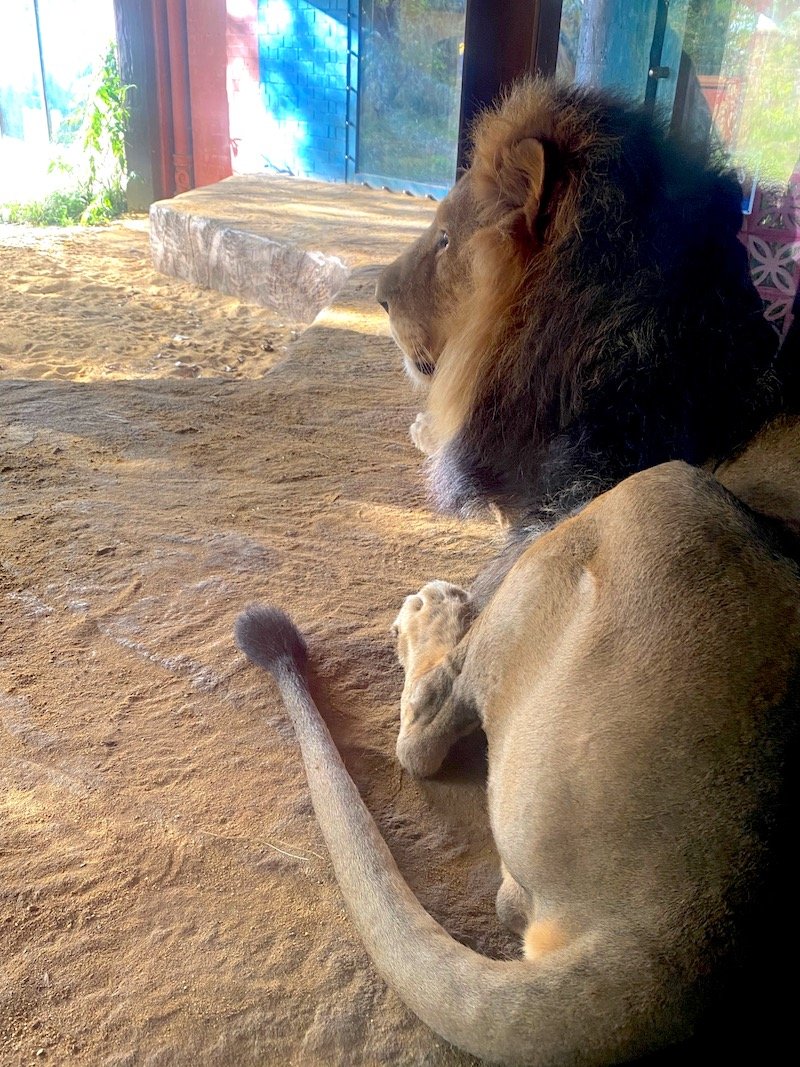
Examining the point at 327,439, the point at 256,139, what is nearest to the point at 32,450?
the point at 327,439

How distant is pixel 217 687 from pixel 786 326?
1827 mm

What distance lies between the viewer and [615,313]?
2.26 meters

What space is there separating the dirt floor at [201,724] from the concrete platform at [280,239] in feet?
8.57

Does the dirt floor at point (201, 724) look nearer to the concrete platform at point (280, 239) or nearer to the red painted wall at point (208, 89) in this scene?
the concrete platform at point (280, 239)

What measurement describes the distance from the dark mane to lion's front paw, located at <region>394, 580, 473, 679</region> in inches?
15.6

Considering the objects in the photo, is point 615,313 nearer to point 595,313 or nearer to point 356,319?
point 595,313

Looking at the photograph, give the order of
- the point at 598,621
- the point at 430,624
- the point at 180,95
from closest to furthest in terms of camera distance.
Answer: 1. the point at 598,621
2. the point at 430,624
3. the point at 180,95

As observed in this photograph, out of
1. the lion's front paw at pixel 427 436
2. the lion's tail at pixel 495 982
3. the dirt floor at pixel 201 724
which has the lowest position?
the dirt floor at pixel 201 724

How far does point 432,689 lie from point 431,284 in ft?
4.29

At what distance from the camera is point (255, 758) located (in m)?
2.35

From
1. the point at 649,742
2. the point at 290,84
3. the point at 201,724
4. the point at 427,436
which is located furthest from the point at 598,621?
the point at 290,84

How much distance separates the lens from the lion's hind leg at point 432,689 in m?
2.26

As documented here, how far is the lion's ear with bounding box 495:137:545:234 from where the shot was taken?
2.36m

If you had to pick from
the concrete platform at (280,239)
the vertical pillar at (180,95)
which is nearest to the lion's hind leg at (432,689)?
the concrete platform at (280,239)
